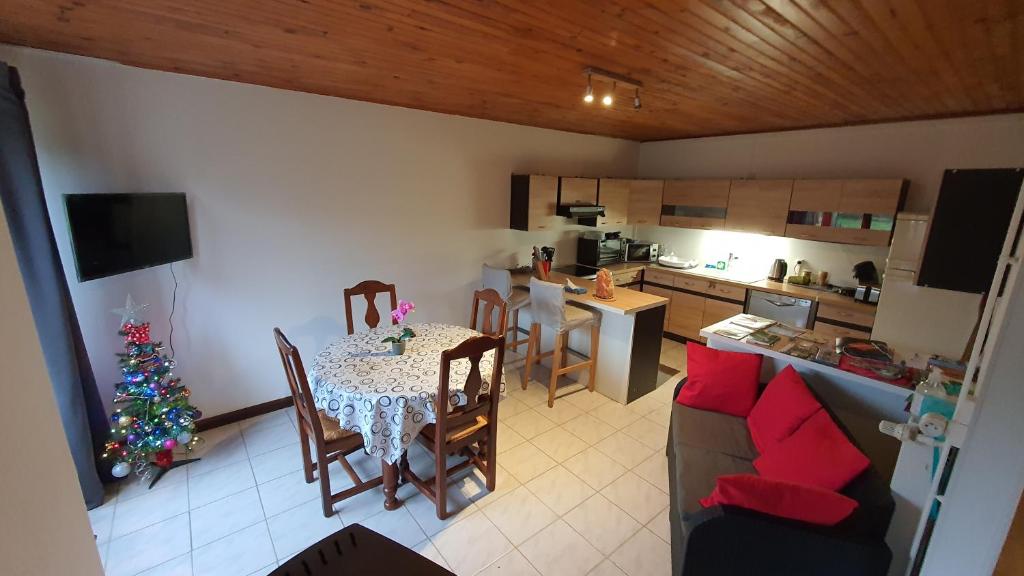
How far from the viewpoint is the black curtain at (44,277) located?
1989 mm

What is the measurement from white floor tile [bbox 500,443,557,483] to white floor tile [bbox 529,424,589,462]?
5 cm

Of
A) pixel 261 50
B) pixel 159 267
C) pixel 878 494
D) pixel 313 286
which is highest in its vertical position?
pixel 261 50

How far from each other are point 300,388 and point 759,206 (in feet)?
15.6

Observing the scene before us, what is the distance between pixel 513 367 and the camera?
14.6 ft

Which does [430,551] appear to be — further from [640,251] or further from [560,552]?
[640,251]

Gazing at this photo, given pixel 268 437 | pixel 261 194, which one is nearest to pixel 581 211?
pixel 261 194

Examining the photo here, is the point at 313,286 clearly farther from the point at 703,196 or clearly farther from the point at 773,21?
the point at 703,196

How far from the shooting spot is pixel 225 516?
2398mm

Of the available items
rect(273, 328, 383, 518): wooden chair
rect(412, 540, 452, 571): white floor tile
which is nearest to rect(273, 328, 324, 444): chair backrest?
rect(273, 328, 383, 518): wooden chair

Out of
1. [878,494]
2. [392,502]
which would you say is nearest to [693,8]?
[878,494]

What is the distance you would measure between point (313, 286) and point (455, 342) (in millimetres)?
1483

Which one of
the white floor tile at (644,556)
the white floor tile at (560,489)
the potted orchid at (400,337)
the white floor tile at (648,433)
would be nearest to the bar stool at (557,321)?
the white floor tile at (648,433)

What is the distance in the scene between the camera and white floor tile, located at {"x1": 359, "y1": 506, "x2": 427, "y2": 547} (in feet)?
7.48

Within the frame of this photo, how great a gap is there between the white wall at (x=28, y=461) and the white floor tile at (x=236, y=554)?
5.03ft
